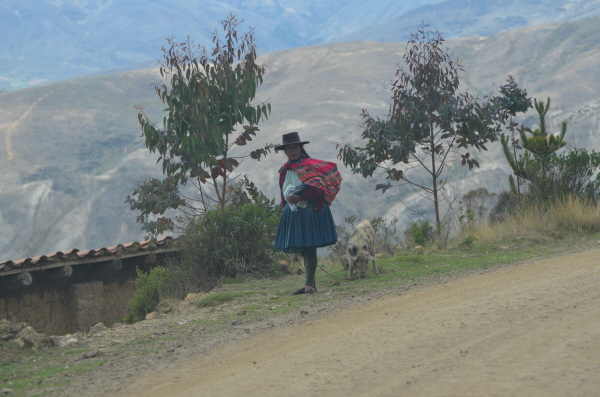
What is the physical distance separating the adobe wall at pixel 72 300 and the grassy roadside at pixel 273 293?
4.12 metres

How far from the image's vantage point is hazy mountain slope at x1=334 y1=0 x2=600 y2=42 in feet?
411

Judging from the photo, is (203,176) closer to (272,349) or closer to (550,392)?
(272,349)

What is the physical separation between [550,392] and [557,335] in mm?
1287

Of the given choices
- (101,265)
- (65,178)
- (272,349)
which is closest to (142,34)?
(65,178)

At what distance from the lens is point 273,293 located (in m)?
9.50

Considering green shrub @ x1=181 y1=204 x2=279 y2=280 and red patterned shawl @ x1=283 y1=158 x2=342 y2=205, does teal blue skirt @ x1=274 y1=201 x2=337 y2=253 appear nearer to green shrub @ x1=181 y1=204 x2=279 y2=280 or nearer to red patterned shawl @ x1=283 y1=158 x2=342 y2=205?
red patterned shawl @ x1=283 y1=158 x2=342 y2=205

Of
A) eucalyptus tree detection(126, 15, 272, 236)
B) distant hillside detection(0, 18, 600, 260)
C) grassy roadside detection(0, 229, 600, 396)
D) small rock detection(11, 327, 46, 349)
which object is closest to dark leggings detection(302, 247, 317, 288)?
grassy roadside detection(0, 229, 600, 396)

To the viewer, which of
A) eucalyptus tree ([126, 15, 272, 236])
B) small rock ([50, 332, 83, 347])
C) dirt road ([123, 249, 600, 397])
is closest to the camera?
dirt road ([123, 249, 600, 397])

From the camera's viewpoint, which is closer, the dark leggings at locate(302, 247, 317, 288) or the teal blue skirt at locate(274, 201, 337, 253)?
the teal blue skirt at locate(274, 201, 337, 253)

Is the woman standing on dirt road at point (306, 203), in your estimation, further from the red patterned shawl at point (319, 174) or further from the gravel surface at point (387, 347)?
the gravel surface at point (387, 347)

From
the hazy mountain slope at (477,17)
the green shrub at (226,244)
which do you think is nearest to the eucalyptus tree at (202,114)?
the green shrub at (226,244)

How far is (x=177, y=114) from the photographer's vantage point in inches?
491

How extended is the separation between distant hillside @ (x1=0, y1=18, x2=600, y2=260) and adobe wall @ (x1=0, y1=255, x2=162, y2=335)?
3019cm

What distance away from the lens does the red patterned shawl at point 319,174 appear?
858 centimetres
